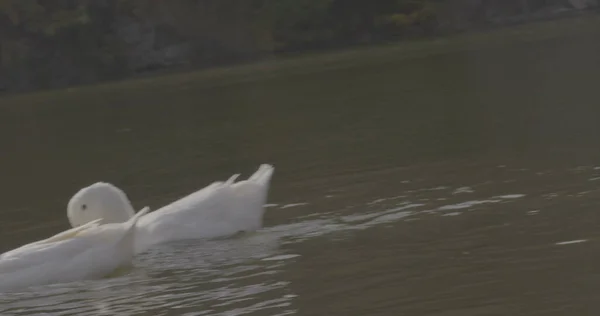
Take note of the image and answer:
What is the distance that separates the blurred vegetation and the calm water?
16.0 meters

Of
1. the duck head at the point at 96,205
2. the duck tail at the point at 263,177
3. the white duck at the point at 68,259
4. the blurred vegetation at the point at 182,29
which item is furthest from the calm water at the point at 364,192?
the blurred vegetation at the point at 182,29

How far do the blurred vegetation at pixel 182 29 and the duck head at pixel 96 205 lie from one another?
90.7 feet

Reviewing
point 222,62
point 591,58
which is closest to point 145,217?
point 591,58

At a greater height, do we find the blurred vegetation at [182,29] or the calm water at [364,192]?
the blurred vegetation at [182,29]

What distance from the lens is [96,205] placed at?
1065 centimetres

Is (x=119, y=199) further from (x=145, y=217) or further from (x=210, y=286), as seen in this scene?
(x=210, y=286)

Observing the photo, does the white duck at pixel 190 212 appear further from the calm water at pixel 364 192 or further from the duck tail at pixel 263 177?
the calm water at pixel 364 192

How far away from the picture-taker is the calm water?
7945 mm

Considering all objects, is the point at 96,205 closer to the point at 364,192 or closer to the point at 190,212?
the point at 190,212

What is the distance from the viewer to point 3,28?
39844 millimetres

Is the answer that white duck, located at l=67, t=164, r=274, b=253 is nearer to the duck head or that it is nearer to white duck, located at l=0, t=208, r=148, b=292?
the duck head

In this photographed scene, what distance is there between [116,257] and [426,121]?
7.26m

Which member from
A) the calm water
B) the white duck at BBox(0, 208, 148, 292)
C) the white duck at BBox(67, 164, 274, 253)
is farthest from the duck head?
the white duck at BBox(0, 208, 148, 292)

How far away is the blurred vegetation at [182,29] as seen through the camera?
128 feet
